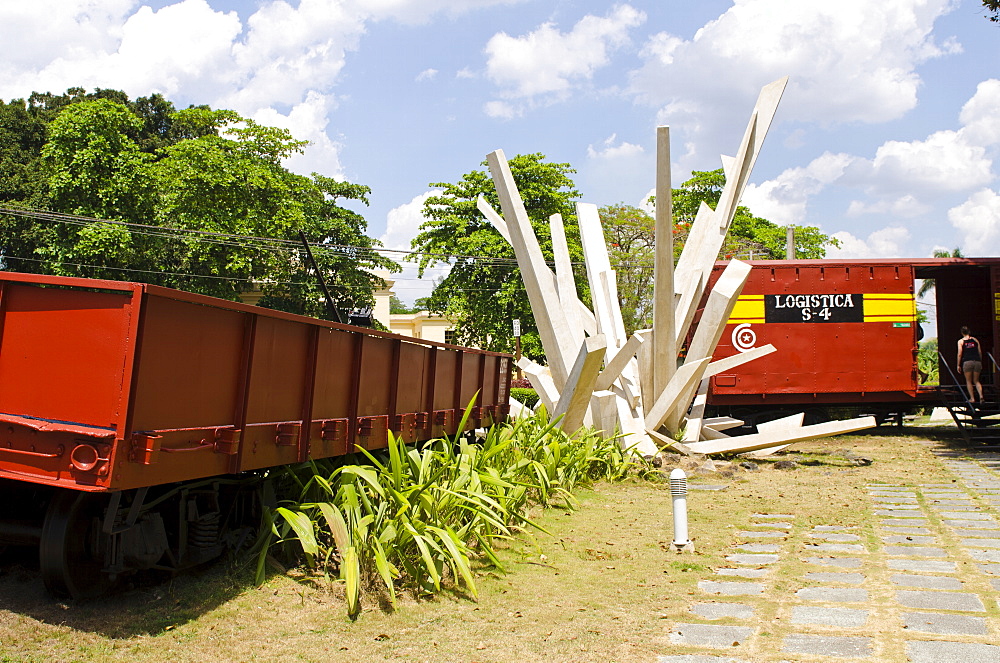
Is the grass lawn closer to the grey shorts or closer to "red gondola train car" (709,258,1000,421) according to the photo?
"red gondola train car" (709,258,1000,421)

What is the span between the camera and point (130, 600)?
445 centimetres

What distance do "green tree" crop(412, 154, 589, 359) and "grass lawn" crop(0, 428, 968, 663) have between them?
843 inches

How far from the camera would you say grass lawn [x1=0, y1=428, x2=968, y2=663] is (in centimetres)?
392

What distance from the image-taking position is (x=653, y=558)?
20.0 feet

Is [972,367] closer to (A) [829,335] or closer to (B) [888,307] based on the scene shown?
(B) [888,307]

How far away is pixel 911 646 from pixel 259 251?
23.9 m

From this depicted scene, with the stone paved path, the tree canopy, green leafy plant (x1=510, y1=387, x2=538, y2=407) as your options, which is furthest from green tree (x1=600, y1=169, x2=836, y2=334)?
the stone paved path

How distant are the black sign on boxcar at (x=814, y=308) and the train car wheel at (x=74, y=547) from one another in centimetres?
1320

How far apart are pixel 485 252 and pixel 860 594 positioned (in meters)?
23.4

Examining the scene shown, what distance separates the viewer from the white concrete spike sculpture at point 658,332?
426 inches

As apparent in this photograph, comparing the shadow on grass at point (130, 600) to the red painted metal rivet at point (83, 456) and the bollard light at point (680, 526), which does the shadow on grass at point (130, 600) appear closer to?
the red painted metal rivet at point (83, 456)

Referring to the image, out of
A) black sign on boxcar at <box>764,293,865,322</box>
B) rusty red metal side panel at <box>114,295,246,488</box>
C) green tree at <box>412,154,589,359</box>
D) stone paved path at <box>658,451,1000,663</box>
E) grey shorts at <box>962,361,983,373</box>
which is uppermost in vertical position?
green tree at <box>412,154,589,359</box>

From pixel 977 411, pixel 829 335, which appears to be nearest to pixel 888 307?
pixel 829 335

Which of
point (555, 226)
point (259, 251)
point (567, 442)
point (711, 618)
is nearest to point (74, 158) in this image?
point (259, 251)
